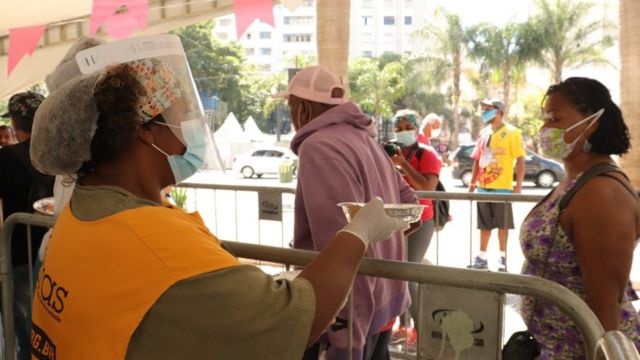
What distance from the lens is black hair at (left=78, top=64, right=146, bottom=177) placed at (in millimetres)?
1233

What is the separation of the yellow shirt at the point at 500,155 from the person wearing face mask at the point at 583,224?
161 inches

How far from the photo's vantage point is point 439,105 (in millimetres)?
48469

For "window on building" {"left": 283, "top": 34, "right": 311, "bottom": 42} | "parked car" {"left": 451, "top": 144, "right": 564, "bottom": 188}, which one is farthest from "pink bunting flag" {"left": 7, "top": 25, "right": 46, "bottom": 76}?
"window on building" {"left": 283, "top": 34, "right": 311, "bottom": 42}

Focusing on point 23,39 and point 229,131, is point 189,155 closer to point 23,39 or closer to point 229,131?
point 23,39

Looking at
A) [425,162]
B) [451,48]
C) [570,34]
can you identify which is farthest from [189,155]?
[451,48]

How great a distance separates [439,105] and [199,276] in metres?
49.1

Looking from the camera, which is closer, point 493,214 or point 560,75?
point 493,214

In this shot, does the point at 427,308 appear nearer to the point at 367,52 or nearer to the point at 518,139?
the point at 518,139

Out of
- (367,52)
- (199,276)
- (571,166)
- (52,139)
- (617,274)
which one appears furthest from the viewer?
(367,52)

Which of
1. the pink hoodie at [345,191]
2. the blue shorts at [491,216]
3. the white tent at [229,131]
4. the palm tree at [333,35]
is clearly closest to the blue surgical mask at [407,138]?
the white tent at [229,131]

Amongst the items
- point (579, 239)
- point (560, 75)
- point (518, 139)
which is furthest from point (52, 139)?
point (560, 75)

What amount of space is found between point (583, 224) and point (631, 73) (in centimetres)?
819

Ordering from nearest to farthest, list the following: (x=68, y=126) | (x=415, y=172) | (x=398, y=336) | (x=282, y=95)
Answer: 1. (x=68, y=126)
2. (x=282, y=95)
3. (x=398, y=336)
4. (x=415, y=172)

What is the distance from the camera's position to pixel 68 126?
1.23m
